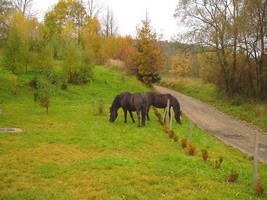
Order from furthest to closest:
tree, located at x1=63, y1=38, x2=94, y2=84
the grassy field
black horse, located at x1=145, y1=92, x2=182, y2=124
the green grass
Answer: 1. tree, located at x1=63, y1=38, x2=94, y2=84
2. the green grass
3. black horse, located at x1=145, y1=92, x2=182, y2=124
4. the grassy field

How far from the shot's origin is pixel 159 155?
1026 cm

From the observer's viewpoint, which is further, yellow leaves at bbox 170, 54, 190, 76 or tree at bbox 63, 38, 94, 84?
yellow leaves at bbox 170, 54, 190, 76

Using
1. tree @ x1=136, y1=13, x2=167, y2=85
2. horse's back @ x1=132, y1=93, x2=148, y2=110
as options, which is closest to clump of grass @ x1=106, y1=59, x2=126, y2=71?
tree @ x1=136, y1=13, x2=167, y2=85

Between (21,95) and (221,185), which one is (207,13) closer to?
(21,95)

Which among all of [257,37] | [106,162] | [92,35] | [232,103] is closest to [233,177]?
[106,162]

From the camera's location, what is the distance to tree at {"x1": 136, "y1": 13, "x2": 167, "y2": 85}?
29.5 metres

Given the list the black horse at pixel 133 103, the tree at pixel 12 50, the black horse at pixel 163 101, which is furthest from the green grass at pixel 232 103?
the tree at pixel 12 50

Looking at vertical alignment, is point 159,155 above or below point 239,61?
below

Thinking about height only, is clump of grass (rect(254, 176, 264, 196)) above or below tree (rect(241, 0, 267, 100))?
below

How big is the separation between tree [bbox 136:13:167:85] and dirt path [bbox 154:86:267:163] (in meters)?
6.42

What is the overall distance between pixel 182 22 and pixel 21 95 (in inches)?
656

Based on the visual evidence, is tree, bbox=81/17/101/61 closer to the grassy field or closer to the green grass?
the green grass

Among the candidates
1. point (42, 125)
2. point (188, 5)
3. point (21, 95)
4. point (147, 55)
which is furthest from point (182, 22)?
point (42, 125)

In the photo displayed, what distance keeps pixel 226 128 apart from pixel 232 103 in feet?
29.8
